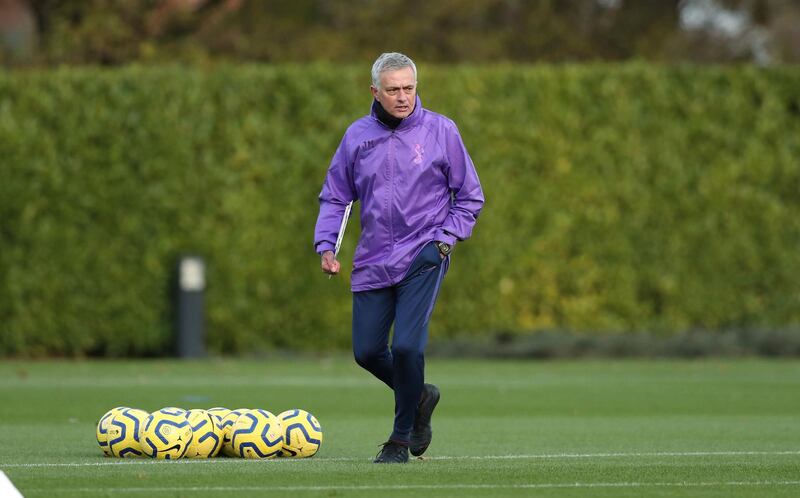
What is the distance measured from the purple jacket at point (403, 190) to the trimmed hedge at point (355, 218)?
468 inches

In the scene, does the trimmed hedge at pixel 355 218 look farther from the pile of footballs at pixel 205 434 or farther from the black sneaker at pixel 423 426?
the black sneaker at pixel 423 426

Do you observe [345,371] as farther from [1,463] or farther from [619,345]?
[1,463]

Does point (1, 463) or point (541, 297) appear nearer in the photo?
point (1, 463)

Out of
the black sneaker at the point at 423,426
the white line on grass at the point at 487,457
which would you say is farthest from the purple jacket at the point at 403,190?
the white line on grass at the point at 487,457

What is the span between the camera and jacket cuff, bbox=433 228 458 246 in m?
8.50

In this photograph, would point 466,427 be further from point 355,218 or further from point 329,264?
point 355,218


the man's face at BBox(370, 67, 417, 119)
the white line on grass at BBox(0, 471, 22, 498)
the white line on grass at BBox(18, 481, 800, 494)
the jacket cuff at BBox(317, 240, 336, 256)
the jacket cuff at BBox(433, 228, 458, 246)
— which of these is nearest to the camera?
the white line on grass at BBox(0, 471, 22, 498)

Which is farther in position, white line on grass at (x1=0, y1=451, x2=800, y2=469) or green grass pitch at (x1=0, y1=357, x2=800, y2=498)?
white line on grass at (x1=0, y1=451, x2=800, y2=469)

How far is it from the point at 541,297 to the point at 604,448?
11501 millimetres

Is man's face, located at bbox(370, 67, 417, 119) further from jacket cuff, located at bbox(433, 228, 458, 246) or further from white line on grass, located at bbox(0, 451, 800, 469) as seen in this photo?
white line on grass, located at bbox(0, 451, 800, 469)

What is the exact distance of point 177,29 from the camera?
26.9m

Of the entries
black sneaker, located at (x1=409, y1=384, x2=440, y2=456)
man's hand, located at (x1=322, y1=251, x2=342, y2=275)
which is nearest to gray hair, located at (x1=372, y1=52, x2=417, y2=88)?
man's hand, located at (x1=322, y1=251, x2=342, y2=275)

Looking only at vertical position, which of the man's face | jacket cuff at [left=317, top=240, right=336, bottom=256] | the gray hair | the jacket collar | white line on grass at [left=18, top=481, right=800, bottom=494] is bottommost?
white line on grass at [left=18, top=481, right=800, bottom=494]

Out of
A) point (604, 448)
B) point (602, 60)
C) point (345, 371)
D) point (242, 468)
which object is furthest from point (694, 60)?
point (242, 468)
